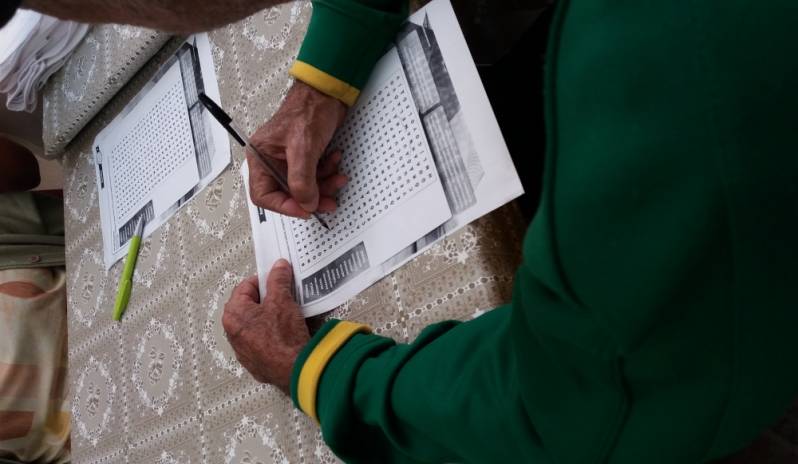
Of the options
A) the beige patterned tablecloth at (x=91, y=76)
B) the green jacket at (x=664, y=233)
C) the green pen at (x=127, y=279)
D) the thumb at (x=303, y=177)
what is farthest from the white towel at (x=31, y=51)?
the green jacket at (x=664, y=233)

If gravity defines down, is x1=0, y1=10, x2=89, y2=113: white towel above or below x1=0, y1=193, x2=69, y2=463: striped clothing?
above

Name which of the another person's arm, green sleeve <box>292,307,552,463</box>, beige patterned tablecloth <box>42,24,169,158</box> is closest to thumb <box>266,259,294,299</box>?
green sleeve <box>292,307,552,463</box>

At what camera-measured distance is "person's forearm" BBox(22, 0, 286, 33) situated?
1.90ft

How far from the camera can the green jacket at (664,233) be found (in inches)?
7.7

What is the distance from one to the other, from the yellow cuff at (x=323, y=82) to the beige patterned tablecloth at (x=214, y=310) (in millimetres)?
124

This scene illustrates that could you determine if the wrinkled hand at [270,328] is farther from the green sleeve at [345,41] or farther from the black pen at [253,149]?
the green sleeve at [345,41]

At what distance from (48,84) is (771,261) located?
1339mm

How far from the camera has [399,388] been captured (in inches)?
17.5

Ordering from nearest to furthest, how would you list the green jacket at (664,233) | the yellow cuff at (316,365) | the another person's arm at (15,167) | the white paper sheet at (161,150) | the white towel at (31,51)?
the green jacket at (664,233), the yellow cuff at (316,365), the white paper sheet at (161,150), the white towel at (31,51), the another person's arm at (15,167)

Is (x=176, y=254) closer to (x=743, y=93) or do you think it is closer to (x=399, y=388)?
(x=399, y=388)

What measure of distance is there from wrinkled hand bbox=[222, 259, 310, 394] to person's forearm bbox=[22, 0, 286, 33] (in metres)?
0.28

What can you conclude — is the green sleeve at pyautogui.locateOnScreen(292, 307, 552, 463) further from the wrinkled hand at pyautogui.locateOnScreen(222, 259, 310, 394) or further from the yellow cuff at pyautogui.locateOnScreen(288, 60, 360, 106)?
the yellow cuff at pyautogui.locateOnScreen(288, 60, 360, 106)

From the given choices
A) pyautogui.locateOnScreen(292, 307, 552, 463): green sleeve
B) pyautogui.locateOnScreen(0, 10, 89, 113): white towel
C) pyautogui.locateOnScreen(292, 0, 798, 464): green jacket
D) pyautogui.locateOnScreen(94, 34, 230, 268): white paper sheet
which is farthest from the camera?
pyautogui.locateOnScreen(0, 10, 89, 113): white towel

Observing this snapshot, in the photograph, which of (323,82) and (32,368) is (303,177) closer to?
(323,82)
